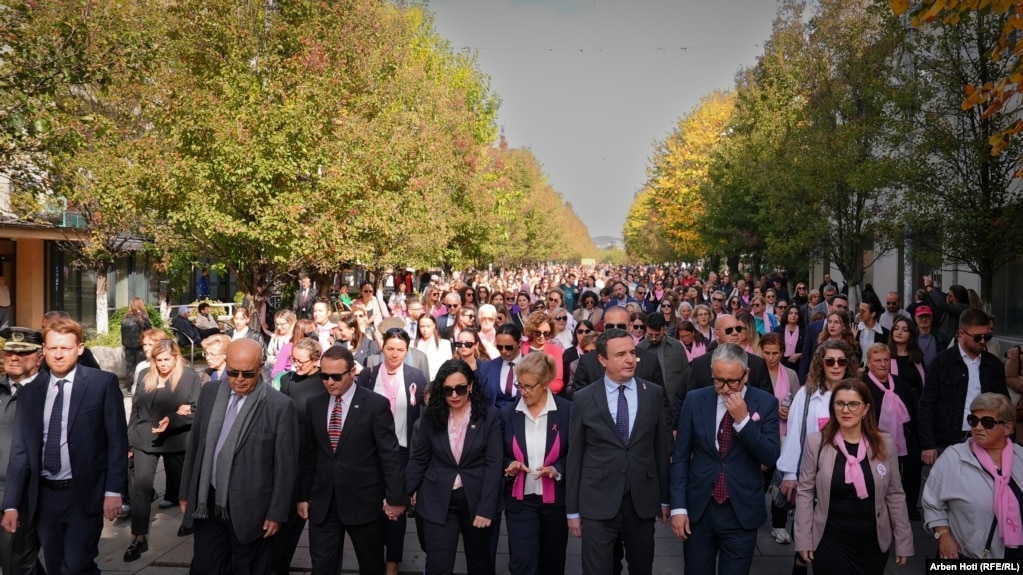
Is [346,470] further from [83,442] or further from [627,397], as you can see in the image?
[627,397]

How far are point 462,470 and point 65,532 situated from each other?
2.58 m

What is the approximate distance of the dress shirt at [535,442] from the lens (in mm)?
5297

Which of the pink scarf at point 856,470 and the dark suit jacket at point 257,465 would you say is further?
the dark suit jacket at point 257,465

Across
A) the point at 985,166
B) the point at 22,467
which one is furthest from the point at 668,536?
the point at 985,166

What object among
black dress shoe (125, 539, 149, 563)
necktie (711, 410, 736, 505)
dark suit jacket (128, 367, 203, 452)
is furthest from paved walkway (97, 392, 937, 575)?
necktie (711, 410, 736, 505)

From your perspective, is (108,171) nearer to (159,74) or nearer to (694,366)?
(159,74)

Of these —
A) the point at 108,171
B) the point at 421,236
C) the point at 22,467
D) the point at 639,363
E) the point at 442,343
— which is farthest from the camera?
the point at 421,236

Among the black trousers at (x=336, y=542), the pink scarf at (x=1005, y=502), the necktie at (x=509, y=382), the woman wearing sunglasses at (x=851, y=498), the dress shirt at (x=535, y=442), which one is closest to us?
the pink scarf at (x=1005, y=502)

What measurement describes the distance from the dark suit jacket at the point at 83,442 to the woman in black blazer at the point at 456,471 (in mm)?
1952

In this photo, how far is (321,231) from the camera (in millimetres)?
14133

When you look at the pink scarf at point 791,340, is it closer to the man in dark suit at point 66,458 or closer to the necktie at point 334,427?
the necktie at point 334,427

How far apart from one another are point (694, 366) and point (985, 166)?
8.32 meters

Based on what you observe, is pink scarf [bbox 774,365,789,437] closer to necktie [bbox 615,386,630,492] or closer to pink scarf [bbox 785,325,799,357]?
necktie [bbox 615,386,630,492]

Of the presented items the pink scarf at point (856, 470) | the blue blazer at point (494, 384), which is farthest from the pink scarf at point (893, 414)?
the blue blazer at point (494, 384)
